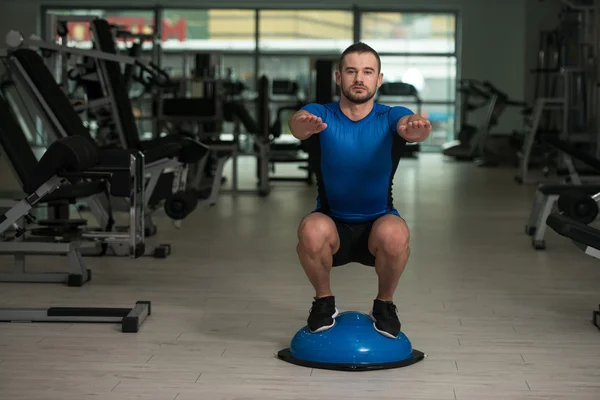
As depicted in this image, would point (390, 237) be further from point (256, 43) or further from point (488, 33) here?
point (256, 43)

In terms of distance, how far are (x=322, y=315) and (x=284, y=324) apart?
56 cm

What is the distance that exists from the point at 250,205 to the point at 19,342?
14.8 feet

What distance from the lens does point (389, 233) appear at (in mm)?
2682

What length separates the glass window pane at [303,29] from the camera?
16344mm

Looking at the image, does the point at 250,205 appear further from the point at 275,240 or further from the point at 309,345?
the point at 309,345

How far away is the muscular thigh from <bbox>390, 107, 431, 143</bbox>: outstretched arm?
0.24 m

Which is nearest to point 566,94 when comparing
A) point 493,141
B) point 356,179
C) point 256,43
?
point 493,141

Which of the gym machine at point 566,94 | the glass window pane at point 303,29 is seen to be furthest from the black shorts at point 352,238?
the glass window pane at point 303,29

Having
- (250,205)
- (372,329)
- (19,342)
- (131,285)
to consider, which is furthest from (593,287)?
(250,205)

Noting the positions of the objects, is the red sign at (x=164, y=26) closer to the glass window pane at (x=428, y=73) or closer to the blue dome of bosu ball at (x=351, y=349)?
the glass window pane at (x=428, y=73)

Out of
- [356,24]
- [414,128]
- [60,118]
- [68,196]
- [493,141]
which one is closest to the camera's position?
[414,128]

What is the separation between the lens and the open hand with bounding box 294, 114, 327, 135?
2.58 m

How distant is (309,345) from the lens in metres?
2.71

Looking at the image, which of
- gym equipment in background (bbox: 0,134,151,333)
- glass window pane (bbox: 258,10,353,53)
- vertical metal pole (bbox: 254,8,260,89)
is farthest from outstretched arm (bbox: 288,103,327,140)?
glass window pane (bbox: 258,10,353,53)
